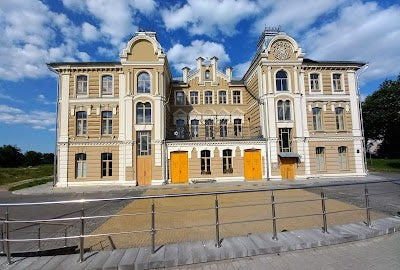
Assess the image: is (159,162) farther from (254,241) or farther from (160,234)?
(254,241)

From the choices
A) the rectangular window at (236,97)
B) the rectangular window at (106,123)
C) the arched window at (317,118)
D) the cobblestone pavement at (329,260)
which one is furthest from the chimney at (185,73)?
the cobblestone pavement at (329,260)

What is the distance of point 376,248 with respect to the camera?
4.80m

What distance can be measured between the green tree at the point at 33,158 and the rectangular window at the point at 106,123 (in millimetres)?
46664

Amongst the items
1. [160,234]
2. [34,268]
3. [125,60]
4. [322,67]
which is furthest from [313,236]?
[322,67]

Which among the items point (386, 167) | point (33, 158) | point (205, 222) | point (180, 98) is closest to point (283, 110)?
point (180, 98)

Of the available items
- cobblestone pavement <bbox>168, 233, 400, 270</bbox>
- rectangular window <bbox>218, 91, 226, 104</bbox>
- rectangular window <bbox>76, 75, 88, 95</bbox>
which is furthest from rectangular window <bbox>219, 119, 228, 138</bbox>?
cobblestone pavement <bbox>168, 233, 400, 270</bbox>

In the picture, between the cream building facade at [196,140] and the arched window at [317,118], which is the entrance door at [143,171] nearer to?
the cream building facade at [196,140]

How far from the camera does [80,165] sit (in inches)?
885

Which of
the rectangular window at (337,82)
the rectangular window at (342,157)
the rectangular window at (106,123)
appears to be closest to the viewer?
the rectangular window at (106,123)

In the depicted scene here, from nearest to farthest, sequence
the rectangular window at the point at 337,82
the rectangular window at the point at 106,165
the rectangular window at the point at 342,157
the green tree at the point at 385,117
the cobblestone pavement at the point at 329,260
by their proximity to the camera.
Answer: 1. the cobblestone pavement at the point at 329,260
2. the rectangular window at the point at 106,165
3. the rectangular window at the point at 342,157
4. the rectangular window at the point at 337,82
5. the green tree at the point at 385,117

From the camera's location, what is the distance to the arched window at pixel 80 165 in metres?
22.4

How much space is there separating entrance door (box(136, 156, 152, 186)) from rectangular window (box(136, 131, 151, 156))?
629mm

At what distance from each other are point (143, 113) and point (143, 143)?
272cm

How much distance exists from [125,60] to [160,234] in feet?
63.4
